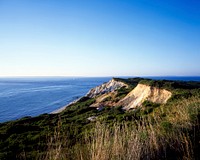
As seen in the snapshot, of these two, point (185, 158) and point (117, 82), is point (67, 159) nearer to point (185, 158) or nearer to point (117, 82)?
point (185, 158)

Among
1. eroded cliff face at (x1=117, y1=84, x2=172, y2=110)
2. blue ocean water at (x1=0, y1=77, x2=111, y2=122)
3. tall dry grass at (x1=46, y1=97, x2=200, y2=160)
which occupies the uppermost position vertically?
tall dry grass at (x1=46, y1=97, x2=200, y2=160)

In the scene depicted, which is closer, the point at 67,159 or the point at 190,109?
the point at 67,159

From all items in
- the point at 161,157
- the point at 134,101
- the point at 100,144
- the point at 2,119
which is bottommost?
the point at 2,119

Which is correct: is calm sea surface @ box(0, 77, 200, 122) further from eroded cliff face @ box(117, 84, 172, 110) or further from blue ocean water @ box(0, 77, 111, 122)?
eroded cliff face @ box(117, 84, 172, 110)

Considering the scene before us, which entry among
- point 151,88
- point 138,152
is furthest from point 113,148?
point 151,88

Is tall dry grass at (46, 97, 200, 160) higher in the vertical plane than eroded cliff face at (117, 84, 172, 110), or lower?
higher

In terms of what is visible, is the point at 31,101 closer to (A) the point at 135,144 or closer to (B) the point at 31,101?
(B) the point at 31,101

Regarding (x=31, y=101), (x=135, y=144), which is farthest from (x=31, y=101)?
(x=135, y=144)

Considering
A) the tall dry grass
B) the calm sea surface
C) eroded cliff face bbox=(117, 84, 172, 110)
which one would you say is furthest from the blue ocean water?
the tall dry grass

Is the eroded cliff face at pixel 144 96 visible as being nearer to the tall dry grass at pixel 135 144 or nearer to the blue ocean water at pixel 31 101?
the tall dry grass at pixel 135 144
